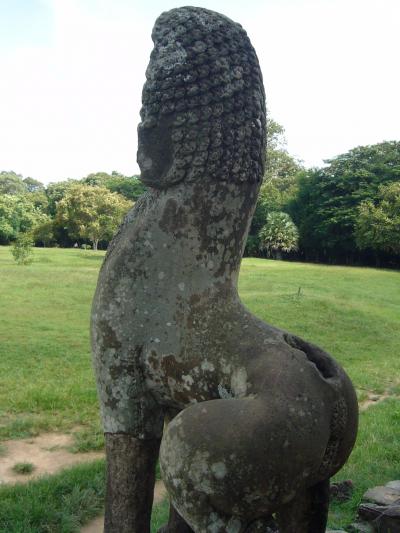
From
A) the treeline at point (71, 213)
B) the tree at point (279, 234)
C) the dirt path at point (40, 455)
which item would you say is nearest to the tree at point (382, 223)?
the tree at point (279, 234)

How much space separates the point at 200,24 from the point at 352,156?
42.2 m

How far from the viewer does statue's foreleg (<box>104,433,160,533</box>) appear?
2.07 metres

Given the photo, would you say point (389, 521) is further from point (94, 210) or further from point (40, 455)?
point (94, 210)

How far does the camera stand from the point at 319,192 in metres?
41.8

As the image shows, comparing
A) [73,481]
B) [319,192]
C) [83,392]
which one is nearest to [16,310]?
[83,392]

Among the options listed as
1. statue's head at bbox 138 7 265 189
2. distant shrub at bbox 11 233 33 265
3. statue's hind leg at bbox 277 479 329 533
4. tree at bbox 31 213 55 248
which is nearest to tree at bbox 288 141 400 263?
tree at bbox 31 213 55 248

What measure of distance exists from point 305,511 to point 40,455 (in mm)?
3786

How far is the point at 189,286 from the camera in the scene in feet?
6.76

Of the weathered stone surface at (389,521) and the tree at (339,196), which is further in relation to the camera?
the tree at (339,196)

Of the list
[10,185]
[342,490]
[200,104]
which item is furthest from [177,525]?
[10,185]

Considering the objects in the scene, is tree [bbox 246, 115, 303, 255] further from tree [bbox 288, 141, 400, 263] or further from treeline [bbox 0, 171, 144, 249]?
treeline [bbox 0, 171, 144, 249]

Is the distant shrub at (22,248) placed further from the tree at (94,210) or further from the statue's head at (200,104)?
the statue's head at (200,104)

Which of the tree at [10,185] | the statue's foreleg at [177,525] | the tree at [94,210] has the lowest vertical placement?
the statue's foreleg at [177,525]

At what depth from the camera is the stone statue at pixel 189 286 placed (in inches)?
76.6
